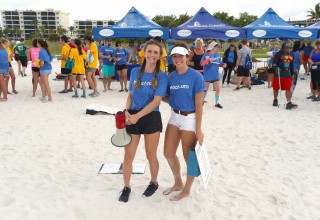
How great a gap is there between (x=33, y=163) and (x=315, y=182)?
3651 mm

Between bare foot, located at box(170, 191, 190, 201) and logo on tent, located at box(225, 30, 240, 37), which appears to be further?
logo on tent, located at box(225, 30, 240, 37)

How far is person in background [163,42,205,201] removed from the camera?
2703mm

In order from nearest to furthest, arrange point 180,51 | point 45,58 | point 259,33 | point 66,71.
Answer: point 180,51 → point 45,58 → point 66,71 → point 259,33

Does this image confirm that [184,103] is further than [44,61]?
No

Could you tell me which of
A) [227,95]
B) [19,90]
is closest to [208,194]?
[227,95]

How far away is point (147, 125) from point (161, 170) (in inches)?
49.1

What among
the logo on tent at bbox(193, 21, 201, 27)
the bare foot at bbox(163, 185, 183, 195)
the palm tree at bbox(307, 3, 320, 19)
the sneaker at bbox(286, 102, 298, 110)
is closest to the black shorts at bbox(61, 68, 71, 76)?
the logo on tent at bbox(193, 21, 201, 27)

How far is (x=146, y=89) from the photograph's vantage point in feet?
9.00

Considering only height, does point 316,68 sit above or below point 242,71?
above

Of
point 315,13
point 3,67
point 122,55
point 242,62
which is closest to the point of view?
point 3,67

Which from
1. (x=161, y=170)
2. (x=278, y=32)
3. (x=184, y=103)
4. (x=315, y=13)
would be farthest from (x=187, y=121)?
(x=315, y=13)

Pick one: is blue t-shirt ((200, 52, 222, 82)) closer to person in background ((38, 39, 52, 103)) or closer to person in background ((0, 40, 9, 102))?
person in background ((38, 39, 52, 103))

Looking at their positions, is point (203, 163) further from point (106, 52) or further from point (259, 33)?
point (259, 33)

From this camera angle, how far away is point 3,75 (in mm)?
7930
